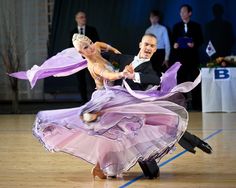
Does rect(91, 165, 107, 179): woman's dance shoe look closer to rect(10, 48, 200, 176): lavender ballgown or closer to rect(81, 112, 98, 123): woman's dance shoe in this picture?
rect(10, 48, 200, 176): lavender ballgown

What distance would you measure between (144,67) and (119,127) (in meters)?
0.60

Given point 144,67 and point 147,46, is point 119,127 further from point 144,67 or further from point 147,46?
point 147,46

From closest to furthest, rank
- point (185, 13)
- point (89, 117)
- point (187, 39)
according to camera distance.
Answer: point (89, 117), point (185, 13), point (187, 39)

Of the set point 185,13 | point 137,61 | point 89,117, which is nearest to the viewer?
point 89,117

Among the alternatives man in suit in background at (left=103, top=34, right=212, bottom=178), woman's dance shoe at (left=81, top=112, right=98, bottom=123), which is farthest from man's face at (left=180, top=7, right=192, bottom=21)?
woman's dance shoe at (left=81, top=112, right=98, bottom=123)

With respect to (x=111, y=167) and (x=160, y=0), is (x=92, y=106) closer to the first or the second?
(x=111, y=167)

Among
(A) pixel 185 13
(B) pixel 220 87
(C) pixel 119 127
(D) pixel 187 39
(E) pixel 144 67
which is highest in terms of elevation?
(E) pixel 144 67

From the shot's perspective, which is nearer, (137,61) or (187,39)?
(137,61)

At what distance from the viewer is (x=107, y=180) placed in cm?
528

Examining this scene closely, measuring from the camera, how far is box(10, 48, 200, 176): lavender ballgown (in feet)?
16.4

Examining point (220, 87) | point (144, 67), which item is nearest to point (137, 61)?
point (144, 67)

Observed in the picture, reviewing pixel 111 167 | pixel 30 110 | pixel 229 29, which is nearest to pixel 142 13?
pixel 229 29

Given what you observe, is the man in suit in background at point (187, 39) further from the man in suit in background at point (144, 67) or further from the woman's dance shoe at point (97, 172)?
the woman's dance shoe at point (97, 172)

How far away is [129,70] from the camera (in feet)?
16.5
